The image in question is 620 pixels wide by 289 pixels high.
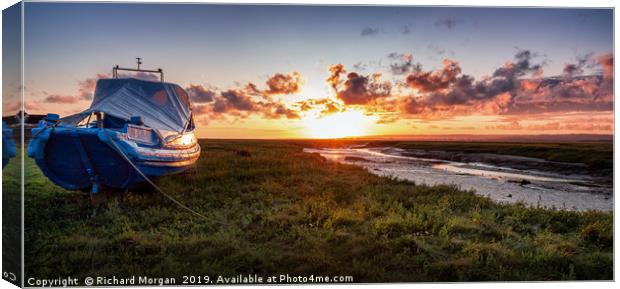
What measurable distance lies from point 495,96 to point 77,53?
23.7 ft

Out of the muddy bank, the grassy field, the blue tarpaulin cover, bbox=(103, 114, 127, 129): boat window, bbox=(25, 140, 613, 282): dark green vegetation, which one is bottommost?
bbox=(25, 140, 613, 282): dark green vegetation

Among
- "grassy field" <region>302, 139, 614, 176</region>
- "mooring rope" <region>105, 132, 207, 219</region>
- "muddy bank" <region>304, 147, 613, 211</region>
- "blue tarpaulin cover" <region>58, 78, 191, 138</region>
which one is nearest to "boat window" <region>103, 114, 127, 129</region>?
"blue tarpaulin cover" <region>58, 78, 191, 138</region>

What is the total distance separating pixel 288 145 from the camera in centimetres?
999

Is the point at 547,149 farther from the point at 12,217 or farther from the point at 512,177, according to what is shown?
the point at 12,217

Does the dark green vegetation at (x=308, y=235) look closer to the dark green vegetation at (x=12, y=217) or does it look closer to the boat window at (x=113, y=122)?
the dark green vegetation at (x=12, y=217)

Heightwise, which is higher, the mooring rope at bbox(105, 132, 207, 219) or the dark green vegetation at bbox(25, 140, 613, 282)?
the mooring rope at bbox(105, 132, 207, 219)

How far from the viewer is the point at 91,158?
8.75 meters

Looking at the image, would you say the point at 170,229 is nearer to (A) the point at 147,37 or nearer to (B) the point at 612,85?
(A) the point at 147,37

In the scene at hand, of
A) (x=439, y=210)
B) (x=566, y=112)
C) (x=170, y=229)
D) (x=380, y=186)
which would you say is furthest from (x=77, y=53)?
(x=566, y=112)

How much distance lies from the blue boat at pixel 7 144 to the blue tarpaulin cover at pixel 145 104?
2.69 ft

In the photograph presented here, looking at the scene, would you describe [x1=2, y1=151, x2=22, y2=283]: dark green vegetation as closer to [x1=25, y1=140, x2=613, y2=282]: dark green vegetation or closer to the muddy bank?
[x1=25, y1=140, x2=613, y2=282]: dark green vegetation

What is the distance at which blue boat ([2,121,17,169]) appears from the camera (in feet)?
24.6

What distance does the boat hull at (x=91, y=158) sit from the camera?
8.34 meters

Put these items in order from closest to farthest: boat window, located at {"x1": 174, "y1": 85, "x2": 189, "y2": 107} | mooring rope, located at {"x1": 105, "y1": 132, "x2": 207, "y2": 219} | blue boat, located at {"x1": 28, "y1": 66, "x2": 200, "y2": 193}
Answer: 1. blue boat, located at {"x1": 28, "y1": 66, "x2": 200, "y2": 193}
2. mooring rope, located at {"x1": 105, "y1": 132, "x2": 207, "y2": 219}
3. boat window, located at {"x1": 174, "y1": 85, "x2": 189, "y2": 107}
